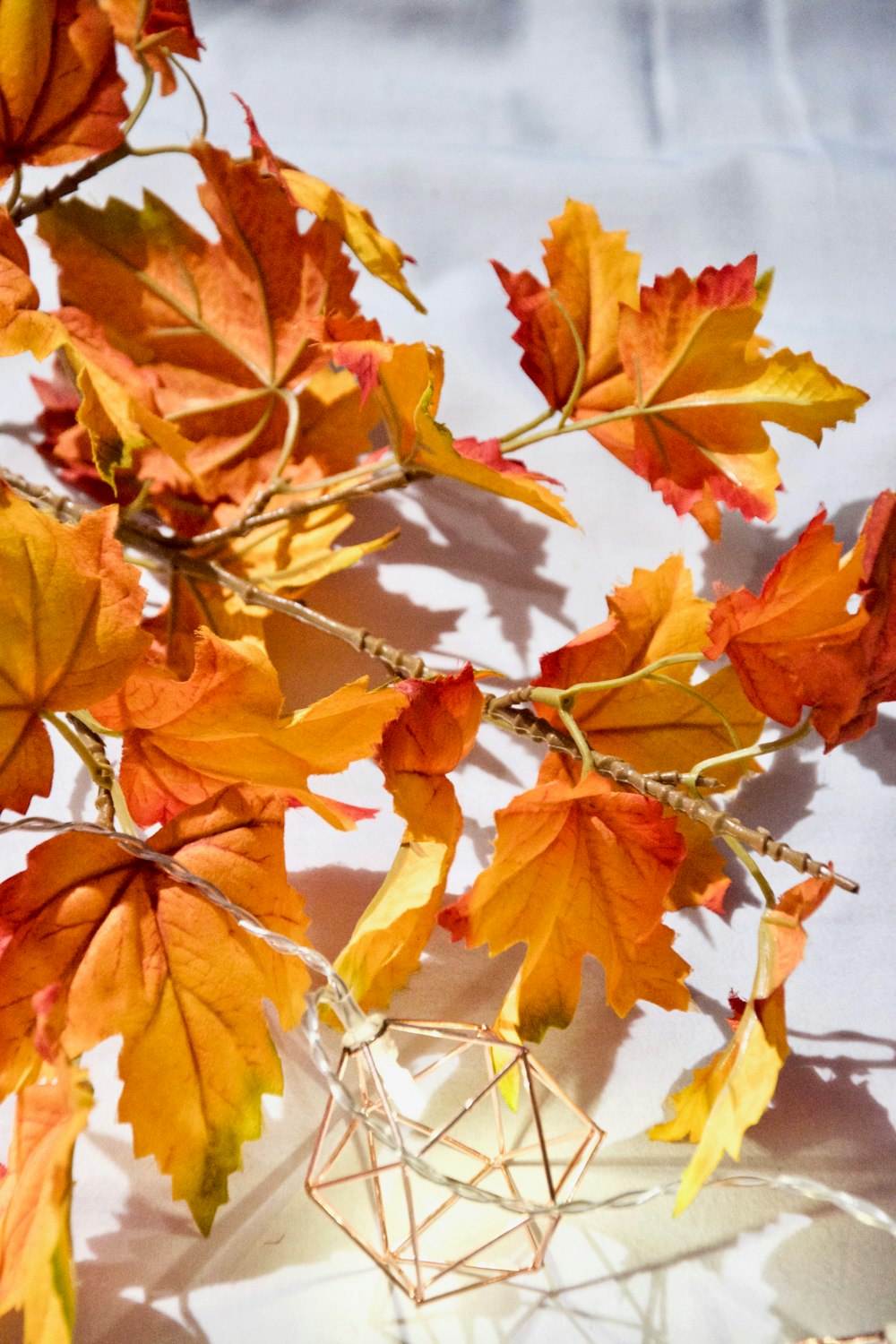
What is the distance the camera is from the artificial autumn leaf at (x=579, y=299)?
0.44 m

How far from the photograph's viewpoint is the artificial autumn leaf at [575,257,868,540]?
0.42 metres

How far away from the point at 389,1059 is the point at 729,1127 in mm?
96

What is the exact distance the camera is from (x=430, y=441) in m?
0.38

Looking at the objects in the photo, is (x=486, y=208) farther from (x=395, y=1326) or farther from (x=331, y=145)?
(x=395, y=1326)

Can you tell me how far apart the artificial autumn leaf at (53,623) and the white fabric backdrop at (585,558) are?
151 mm

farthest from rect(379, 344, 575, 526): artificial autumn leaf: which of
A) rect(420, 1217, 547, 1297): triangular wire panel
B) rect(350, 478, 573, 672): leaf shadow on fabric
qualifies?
rect(420, 1217, 547, 1297): triangular wire panel

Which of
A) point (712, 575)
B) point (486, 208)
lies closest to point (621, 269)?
point (712, 575)

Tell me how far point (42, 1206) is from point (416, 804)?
0.44ft

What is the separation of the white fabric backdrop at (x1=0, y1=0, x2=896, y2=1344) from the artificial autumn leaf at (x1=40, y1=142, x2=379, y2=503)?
0.29 feet

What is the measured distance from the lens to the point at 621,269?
45cm

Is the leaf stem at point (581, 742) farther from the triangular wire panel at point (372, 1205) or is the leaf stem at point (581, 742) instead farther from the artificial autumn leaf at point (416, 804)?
the triangular wire panel at point (372, 1205)

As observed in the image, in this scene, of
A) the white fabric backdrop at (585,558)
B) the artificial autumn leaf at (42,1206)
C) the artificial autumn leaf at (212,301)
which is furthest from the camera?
the artificial autumn leaf at (212,301)

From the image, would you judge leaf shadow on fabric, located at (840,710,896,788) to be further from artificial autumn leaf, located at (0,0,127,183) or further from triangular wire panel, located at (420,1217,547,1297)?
artificial autumn leaf, located at (0,0,127,183)

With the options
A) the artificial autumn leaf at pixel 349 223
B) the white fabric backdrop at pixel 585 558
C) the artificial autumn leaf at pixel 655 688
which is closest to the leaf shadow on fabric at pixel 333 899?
the white fabric backdrop at pixel 585 558
